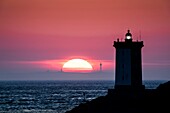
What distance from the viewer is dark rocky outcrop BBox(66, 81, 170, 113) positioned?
121ft

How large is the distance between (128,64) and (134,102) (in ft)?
10.2

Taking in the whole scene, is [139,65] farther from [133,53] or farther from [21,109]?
[21,109]

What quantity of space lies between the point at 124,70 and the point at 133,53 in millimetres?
1446

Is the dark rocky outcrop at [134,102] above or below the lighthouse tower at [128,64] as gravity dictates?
below

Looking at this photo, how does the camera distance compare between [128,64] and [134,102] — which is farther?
[128,64]

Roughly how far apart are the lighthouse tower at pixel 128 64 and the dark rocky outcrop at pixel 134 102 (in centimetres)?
72

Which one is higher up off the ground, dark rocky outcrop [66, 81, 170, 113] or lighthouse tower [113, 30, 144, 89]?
lighthouse tower [113, 30, 144, 89]

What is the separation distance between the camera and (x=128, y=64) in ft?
133

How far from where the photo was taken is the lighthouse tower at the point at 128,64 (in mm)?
40594

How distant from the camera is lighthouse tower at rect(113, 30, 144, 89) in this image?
133ft

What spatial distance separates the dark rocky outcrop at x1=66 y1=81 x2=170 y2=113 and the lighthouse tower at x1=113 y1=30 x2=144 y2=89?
724 mm

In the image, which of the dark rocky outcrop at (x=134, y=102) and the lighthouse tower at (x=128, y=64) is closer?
the dark rocky outcrop at (x=134, y=102)

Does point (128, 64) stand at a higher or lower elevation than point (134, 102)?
higher

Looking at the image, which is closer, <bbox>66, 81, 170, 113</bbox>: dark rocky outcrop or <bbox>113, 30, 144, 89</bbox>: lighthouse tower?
<bbox>66, 81, 170, 113</bbox>: dark rocky outcrop
